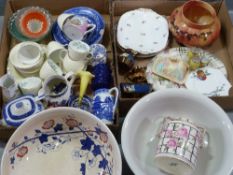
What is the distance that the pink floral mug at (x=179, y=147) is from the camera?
2.15 feet

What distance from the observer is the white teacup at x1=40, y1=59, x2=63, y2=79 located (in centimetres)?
85

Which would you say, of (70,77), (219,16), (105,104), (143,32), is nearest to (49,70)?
(70,77)

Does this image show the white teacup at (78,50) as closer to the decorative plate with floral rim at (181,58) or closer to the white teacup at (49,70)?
the white teacup at (49,70)

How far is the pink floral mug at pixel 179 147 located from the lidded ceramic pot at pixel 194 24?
1.05ft

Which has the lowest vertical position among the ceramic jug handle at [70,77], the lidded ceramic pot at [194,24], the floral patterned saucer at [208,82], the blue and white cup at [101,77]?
the floral patterned saucer at [208,82]

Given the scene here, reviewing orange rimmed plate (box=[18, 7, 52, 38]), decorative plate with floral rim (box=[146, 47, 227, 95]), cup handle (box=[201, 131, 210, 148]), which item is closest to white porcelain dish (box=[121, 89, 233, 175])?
cup handle (box=[201, 131, 210, 148])

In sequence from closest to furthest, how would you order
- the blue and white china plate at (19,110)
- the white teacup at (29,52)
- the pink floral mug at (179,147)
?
1. the pink floral mug at (179,147)
2. the blue and white china plate at (19,110)
3. the white teacup at (29,52)

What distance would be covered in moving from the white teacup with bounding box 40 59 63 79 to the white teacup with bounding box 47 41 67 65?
0.03 meters

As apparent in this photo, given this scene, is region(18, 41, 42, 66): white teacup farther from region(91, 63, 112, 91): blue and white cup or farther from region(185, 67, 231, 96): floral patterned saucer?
region(185, 67, 231, 96): floral patterned saucer

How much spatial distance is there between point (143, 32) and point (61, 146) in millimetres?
400

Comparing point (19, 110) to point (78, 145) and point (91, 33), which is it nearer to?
point (78, 145)

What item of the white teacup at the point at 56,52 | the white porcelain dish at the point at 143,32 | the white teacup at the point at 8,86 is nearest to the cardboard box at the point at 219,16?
the white porcelain dish at the point at 143,32

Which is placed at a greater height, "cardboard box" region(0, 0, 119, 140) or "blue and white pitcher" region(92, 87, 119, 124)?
"cardboard box" region(0, 0, 119, 140)

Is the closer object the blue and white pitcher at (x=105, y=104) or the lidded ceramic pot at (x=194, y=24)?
the blue and white pitcher at (x=105, y=104)
